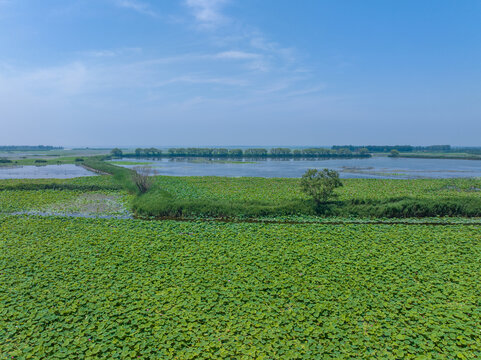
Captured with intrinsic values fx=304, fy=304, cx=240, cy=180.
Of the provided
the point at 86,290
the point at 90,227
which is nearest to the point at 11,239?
the point at 90,227

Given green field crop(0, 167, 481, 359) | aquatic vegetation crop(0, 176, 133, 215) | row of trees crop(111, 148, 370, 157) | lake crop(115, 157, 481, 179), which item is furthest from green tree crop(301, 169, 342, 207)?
row of trees crop(111, 148, 370, 157)

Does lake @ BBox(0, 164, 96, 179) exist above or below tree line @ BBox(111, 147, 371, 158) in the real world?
below

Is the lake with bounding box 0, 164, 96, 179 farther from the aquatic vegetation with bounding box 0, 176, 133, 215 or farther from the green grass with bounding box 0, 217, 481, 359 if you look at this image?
the green grass with bounding box 0, 217, 481, 359

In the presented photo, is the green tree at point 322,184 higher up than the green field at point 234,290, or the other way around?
the green tree at point 322,184

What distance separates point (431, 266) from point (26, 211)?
16.5m

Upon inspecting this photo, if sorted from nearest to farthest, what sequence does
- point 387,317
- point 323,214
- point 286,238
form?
point 387,317
point 286,238
point 323,214

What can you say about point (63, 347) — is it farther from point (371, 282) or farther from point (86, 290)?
point (371, 282)

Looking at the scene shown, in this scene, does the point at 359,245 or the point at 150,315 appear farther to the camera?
the point at 359,245

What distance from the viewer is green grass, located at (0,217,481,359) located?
15.5ft

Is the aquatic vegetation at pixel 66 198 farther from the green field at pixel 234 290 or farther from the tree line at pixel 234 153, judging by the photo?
the tree line at pixel 234 153

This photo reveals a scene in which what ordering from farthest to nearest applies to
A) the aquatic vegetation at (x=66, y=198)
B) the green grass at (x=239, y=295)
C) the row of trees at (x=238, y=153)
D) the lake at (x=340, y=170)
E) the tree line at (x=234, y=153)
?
the row of trees at (x=238, y=153)
the tree line at (x=234, y=153)
the lake at (x=340, y=170)
the aquatic vegetation at (x=66, y=198)
the green grass at (x=239, y=295)

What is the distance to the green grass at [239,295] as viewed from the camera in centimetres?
474

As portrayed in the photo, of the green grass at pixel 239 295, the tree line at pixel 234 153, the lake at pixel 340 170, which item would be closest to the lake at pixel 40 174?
the lake at pixel 340 170

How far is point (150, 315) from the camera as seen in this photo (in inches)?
216
